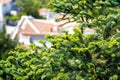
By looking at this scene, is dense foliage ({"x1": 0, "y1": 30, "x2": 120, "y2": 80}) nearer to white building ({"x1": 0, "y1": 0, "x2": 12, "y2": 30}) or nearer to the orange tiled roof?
the orange tiled roof

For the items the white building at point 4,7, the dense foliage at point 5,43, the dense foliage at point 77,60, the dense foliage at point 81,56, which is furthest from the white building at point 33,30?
the dense foliage at point 77,60

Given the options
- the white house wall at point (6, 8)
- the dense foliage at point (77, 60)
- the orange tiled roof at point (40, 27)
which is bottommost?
the white house wall at point (6, 8)

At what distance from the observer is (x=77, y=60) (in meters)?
9.50

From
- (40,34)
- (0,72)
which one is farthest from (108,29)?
(40,34)

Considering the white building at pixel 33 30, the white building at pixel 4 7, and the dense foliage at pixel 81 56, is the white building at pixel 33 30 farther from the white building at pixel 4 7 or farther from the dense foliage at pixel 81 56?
the dense foliage at pixel 81 56

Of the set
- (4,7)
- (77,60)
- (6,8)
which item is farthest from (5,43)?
(6,8)

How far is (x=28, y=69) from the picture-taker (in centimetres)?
1016

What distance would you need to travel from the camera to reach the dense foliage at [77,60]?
9.20 meters

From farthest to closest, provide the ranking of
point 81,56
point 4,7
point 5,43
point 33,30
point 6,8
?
point 6,8 < point 4,7 < point 33,30 < point 5,43 < point 81,56

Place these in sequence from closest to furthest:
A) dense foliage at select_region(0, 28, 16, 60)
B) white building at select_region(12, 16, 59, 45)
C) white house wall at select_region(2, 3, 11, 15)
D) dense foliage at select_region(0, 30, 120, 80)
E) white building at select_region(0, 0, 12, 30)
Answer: dense foliage at select_region(0, 30, 120, 80) → dense foliage at select_region(0, 28, 16, 60) → white building at select_region(12, 16, 59, 45) → white building at select_region(0, 0, 12, 30) → white house wall at select_region(2, 3, 11, 15)

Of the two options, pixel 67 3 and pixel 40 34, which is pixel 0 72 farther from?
pixel 40 34

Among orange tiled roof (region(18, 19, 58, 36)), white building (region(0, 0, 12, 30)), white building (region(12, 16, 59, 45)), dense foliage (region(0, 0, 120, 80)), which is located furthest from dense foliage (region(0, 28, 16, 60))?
white building (region(0, 0, 12, 30))

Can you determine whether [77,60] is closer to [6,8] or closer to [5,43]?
[5,43]

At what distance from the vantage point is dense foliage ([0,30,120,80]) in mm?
9195
